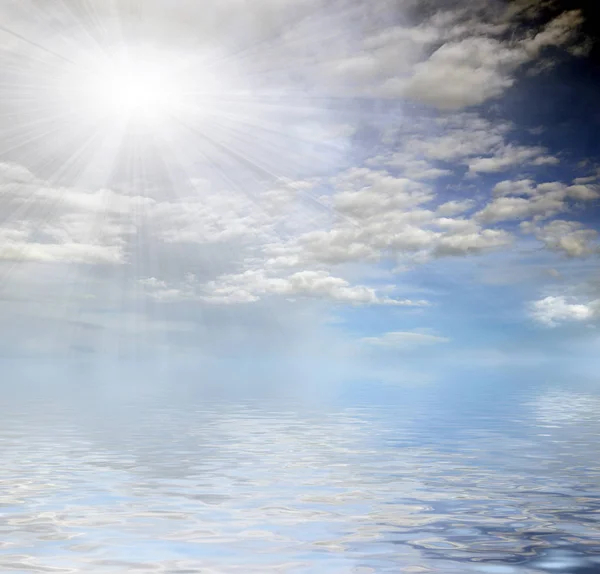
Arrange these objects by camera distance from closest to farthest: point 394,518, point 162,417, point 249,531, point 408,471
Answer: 1. point 249,531
2. point 394,518
3. point 408,471
4. point 162,417

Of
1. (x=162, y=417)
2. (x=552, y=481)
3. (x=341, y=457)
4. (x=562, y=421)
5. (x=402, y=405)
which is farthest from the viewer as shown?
(x=402, y=405)

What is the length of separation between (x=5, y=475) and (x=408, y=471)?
59.8 feet

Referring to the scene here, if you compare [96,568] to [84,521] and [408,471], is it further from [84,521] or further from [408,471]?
[408,471]

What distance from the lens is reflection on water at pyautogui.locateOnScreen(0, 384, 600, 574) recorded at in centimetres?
1691

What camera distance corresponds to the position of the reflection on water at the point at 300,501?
16.9 meters

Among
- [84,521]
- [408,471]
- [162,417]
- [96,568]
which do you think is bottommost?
[96,568]

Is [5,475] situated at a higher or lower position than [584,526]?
higher

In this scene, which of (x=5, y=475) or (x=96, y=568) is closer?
(x=96, y=568)

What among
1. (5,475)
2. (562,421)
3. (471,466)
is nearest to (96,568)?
(5,475)

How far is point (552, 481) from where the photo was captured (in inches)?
1164

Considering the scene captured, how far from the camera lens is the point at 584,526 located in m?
20.6

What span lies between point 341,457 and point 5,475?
16697 millimetres

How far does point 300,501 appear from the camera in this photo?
971 inches

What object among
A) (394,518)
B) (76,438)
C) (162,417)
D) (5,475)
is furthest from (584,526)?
(162,417)
